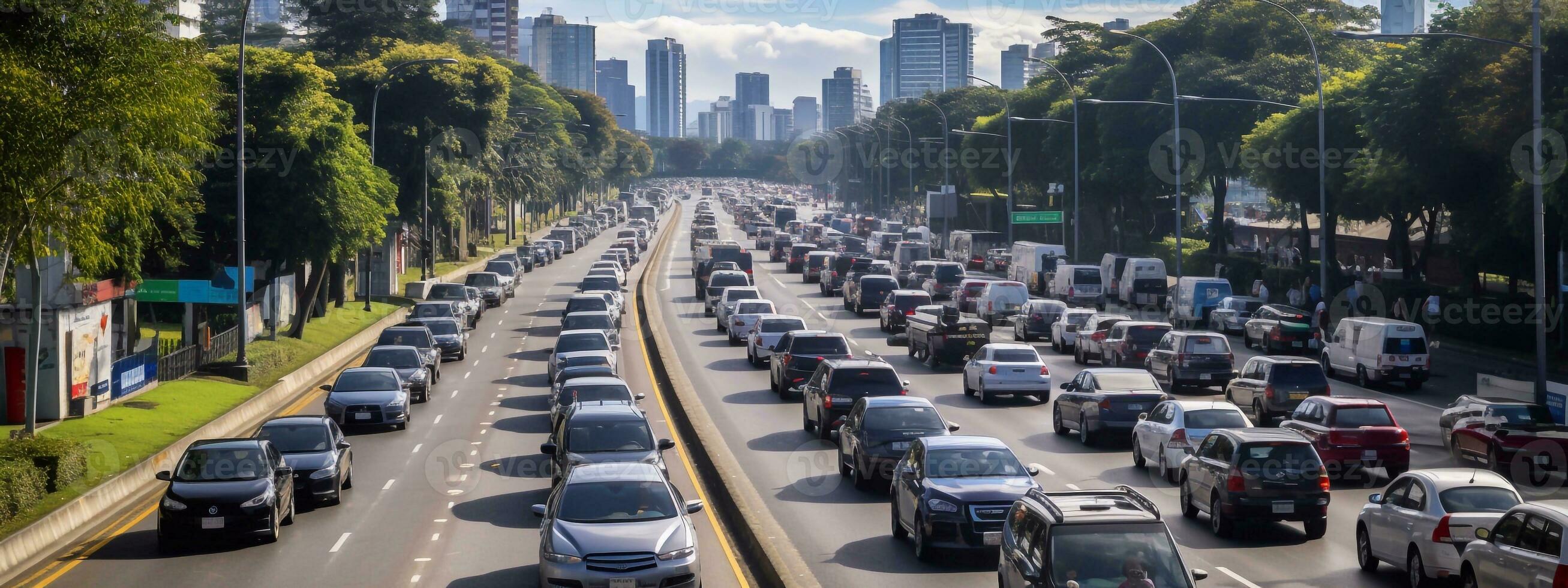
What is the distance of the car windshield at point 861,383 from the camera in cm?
2730

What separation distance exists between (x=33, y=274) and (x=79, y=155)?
17.3 ft

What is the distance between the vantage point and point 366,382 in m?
30.8

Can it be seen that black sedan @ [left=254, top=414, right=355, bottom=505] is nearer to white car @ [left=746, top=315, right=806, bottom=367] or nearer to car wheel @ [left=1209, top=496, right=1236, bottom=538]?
car wheel @ [left=1209, top=496, right=1236, bottom=538]

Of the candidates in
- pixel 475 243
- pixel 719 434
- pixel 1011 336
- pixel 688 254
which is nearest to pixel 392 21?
pixel 475 243

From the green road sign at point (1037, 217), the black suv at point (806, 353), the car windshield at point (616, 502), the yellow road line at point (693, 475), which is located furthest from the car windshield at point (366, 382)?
the green road sign at point (1037, 217)

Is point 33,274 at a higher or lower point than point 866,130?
lower

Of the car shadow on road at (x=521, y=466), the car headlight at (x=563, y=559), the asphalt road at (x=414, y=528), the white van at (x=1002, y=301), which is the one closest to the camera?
the car headlight at (x=563, y=559)

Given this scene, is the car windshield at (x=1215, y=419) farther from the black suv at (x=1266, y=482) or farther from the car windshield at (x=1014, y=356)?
the car windshield at (x=1014, y=356)

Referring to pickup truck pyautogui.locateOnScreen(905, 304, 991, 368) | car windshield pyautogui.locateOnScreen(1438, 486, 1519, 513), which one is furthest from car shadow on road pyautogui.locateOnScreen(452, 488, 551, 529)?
pickup truck pyautogui.locateOnScreen(905, 304, 991, 368)

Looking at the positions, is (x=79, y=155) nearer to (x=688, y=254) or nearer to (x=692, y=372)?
(x=692, y=372)

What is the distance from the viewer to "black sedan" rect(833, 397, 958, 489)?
2162cm

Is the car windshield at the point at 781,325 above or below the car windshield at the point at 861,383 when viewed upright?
above

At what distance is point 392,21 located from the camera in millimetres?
91750

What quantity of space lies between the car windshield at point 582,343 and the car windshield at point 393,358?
354 centimetres
